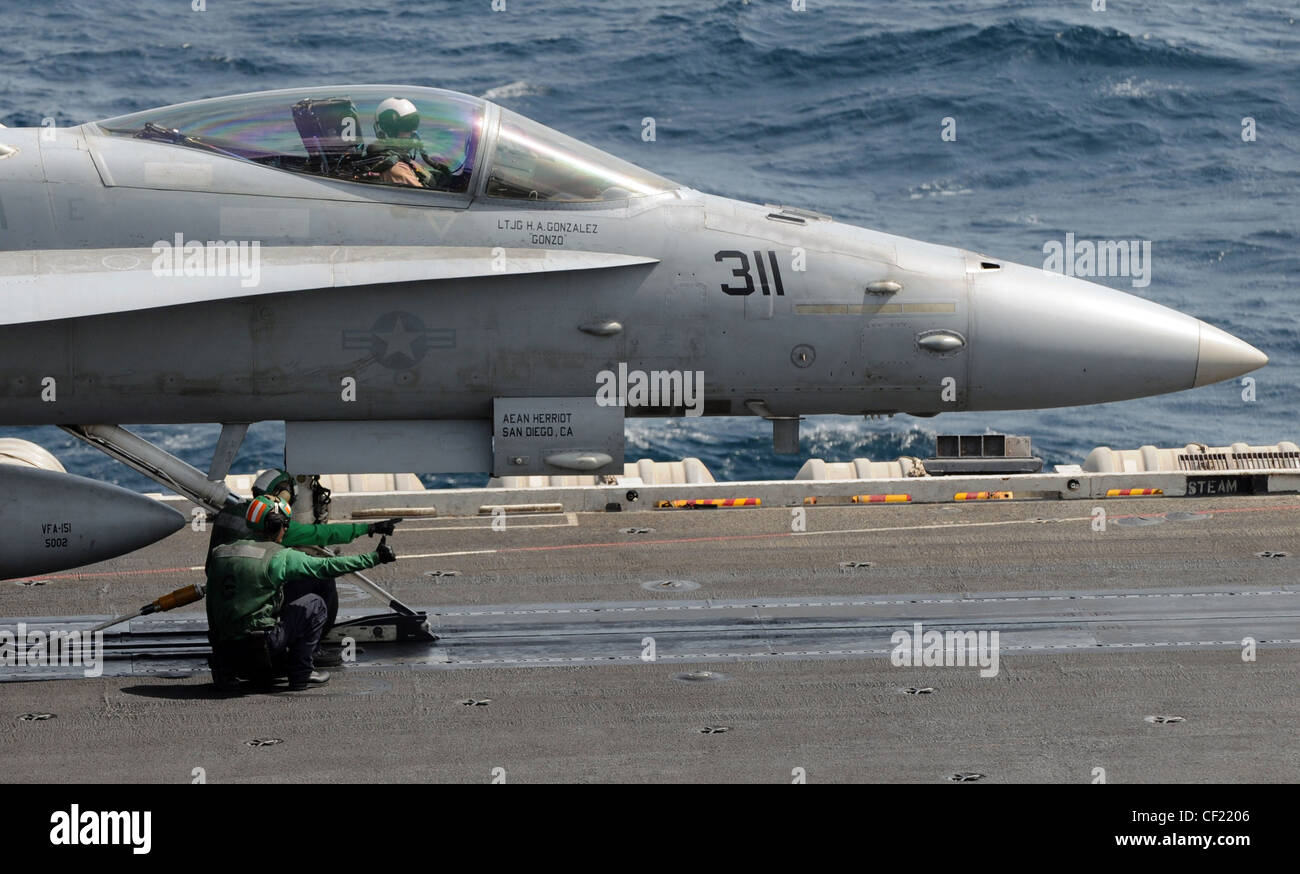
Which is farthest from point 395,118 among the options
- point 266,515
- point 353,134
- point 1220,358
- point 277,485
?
point 1220,358

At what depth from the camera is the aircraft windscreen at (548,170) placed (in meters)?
12.7

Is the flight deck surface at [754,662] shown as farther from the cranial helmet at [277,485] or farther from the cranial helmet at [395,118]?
the cranial helmet at [395,118]

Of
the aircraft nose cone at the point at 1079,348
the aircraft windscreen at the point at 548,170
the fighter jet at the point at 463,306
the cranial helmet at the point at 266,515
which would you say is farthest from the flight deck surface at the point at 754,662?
the aircraft windscreen at the point at 548,170

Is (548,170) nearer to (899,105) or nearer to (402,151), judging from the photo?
A: (402,151)

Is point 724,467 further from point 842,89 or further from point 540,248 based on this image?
point 842,89

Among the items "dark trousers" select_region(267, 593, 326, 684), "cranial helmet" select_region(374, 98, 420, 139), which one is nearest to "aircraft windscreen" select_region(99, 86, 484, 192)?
"cranial helmet" select_region(374, 98, 420, 139)

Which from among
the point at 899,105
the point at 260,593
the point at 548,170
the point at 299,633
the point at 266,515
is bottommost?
the point at 299,633

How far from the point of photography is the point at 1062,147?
52531mm

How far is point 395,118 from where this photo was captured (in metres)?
12.5

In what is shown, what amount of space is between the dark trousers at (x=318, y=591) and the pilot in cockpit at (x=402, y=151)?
135 inches

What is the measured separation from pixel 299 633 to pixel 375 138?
4.11 meters

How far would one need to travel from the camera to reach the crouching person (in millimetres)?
12672

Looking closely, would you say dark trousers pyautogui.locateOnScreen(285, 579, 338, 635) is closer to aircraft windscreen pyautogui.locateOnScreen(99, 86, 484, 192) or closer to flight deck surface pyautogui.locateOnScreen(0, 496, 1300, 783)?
flight deck surface pyautogui.locateOnScreen(0, 496, 1300, 783)
